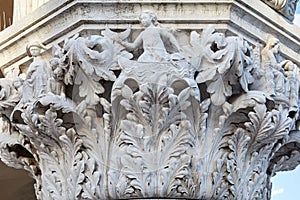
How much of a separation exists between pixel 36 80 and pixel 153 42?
22.4 inches

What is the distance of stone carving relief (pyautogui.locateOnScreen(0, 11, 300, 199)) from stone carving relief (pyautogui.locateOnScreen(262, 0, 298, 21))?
1.14 feet

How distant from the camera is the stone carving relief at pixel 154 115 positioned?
3934 millimetres

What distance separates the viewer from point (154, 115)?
391cm

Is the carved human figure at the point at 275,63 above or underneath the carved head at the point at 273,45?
underneath

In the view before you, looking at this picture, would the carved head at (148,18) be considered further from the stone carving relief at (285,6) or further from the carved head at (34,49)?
the stone carving relief at (285,6)

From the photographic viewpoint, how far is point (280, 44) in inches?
175

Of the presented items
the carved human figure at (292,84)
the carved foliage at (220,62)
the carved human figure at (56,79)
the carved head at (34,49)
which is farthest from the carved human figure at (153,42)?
the carved human figure at (292,84)

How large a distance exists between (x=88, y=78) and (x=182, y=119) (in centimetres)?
44

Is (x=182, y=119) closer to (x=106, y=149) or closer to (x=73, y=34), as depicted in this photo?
(x=106, y=149)

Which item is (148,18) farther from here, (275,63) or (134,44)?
(275,63)

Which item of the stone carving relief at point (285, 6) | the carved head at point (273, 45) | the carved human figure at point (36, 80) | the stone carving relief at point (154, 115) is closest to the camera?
the stone carving relief at point (154, 115)

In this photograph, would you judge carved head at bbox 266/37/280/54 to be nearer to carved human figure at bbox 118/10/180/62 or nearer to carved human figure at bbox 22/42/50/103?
carved human figure at bbox 118/10/180/62

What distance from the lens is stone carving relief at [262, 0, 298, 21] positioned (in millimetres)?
4426

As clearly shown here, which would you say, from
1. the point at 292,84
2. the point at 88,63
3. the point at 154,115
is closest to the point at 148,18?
the point at 88,63
